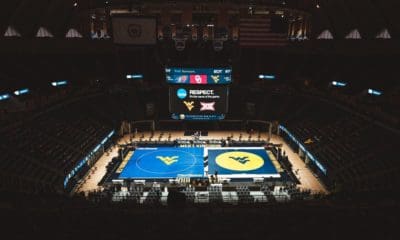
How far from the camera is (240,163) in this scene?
30609 mm

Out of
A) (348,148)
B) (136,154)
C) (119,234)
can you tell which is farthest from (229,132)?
(119,234)

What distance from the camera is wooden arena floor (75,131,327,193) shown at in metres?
25.9

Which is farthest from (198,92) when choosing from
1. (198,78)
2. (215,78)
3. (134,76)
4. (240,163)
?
(134,76)

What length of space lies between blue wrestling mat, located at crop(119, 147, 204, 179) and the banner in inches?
417

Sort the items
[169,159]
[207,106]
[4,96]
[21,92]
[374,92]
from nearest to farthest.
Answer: [169,159]
[4,96]
[207,106]
[374,92]
[21,92]

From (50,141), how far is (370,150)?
26.4 m

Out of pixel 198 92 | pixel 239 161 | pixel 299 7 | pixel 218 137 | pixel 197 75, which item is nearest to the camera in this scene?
pixel 239 161

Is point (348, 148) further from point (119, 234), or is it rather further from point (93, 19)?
point (93, 19)

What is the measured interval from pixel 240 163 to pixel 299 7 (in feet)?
61.9

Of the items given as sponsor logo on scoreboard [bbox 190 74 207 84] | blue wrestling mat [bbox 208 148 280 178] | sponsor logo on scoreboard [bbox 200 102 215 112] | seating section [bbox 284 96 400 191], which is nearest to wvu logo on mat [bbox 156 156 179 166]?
blue wrestling mat [bbox 208 148 280 178]

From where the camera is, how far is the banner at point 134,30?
29672 mm

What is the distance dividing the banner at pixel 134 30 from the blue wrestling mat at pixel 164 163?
10581 millimetres

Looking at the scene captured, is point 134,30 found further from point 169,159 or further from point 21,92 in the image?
point 21,92

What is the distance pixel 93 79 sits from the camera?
4306 centimetres
